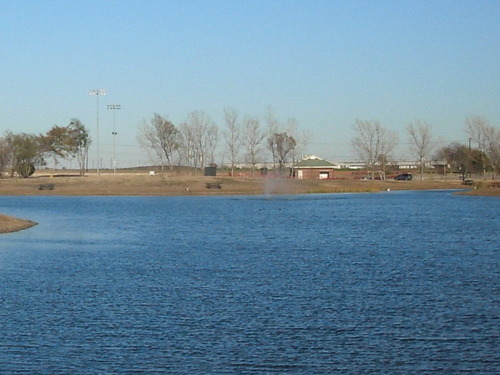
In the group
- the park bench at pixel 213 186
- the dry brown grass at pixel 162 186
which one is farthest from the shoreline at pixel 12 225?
the park bench at pixel 213 186

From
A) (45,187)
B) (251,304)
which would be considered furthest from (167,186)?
(251,304)

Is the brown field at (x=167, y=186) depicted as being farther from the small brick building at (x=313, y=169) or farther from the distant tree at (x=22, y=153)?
the small brick building at (x=313, y=169)

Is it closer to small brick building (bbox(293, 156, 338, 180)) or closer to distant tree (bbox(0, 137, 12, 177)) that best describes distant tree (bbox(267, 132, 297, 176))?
small brick building (bbox(293, 156, 338, 180))

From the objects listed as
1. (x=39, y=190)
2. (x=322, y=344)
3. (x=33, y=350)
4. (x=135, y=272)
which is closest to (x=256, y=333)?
(x=322, y=344)

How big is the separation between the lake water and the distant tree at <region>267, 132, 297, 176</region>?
4068 inches

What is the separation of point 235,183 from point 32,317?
310 ft

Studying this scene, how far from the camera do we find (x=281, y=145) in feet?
481

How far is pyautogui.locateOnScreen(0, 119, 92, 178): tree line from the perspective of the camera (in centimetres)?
13100

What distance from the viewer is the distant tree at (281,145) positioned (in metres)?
146

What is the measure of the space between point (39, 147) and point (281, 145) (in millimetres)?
42595

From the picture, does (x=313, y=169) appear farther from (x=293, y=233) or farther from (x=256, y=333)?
(x=256, y=333)

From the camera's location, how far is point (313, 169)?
160500 mm

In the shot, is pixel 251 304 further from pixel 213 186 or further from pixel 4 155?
pixel 4 155

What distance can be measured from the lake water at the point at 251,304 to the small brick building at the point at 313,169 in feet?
370
